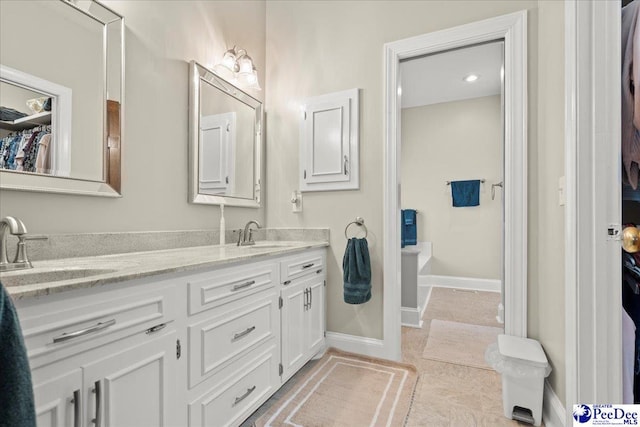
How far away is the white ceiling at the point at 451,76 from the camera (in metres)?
3.17

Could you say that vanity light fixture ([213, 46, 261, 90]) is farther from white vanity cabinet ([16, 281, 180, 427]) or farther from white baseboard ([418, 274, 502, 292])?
white baseboard ([418, 274, 502, 292])

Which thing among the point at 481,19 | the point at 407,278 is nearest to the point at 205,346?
the point at 407,278

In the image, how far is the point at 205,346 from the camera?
1.17 m

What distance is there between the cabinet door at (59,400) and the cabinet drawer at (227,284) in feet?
1.25

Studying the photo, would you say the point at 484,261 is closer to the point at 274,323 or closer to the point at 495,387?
the point at 495,387

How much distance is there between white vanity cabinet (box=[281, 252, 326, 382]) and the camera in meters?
1.70

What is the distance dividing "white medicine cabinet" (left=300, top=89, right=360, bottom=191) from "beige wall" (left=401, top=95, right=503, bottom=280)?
2.69 metres

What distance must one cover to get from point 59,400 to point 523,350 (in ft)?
6.25

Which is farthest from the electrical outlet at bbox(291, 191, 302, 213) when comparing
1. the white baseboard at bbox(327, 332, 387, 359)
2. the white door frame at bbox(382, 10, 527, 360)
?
the white door frame at bbox(382, 10, 527, 360)

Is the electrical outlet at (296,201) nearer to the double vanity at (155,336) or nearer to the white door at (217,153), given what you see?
the white door at (217,153)

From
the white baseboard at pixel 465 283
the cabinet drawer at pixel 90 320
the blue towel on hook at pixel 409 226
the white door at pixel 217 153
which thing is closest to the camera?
the cabinet drawer at pixel 90 320

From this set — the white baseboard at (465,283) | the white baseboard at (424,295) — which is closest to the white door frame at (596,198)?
the white baseboard at (424,295)

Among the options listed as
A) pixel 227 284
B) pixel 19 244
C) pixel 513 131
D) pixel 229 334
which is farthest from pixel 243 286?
pixel 513 131

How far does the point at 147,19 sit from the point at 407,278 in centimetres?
270
